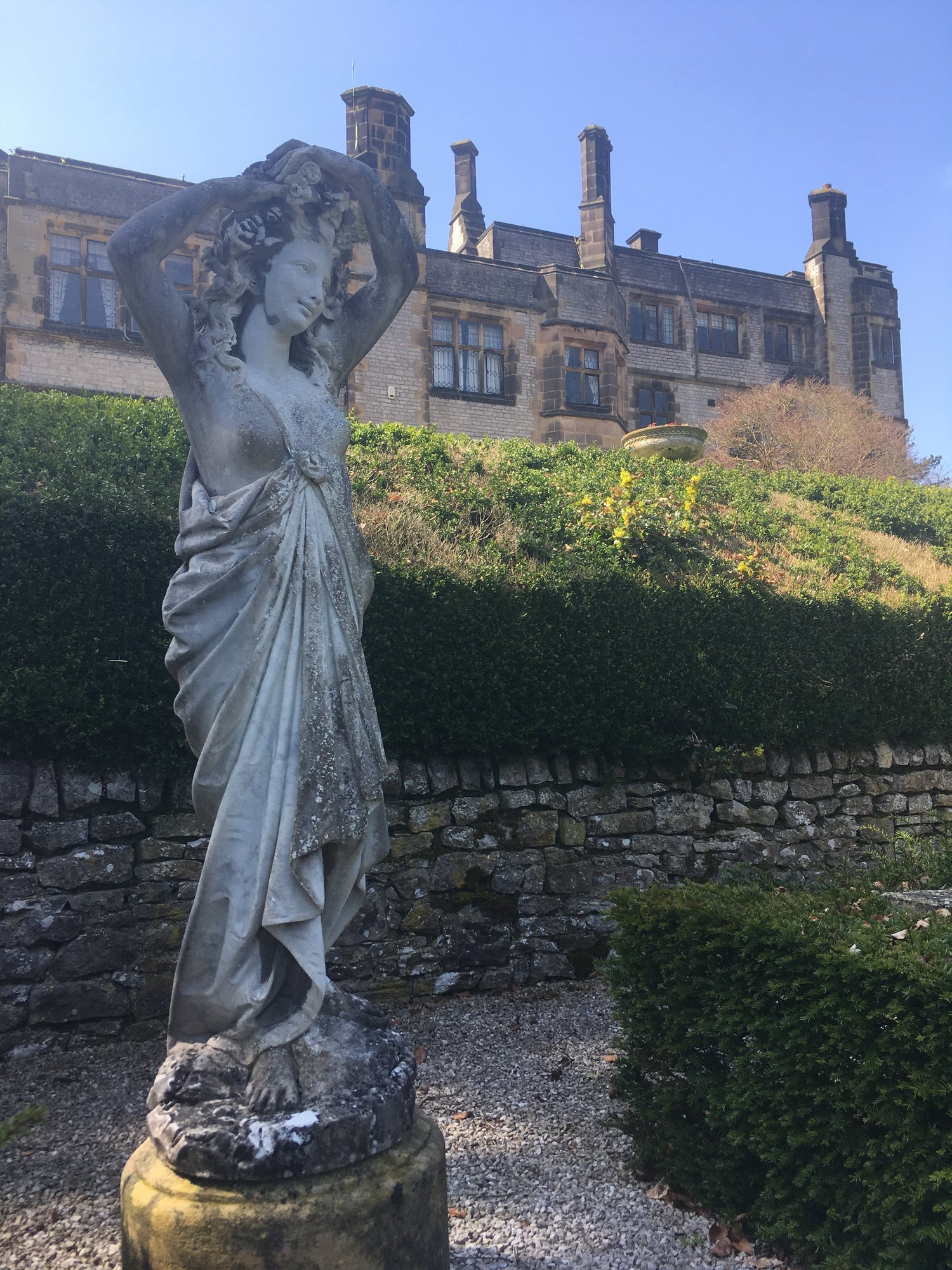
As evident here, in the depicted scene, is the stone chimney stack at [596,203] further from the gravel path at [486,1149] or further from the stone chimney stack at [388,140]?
the gravel path at [486,1149]

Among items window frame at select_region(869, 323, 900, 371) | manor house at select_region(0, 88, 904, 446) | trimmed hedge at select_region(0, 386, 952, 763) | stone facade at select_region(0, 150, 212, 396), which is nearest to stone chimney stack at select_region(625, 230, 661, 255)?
manor house at select_region(0, 88, 904, 446)

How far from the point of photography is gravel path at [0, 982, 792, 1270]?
135 inches

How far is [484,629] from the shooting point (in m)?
6.91

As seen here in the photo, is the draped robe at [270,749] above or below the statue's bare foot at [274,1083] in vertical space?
above

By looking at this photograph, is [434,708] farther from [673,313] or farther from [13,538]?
[673,313]

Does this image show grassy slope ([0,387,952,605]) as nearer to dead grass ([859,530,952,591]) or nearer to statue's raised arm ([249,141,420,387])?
dead grass ([859,530,952,591])

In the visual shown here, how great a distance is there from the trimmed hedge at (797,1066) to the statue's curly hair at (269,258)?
2755 millimetres

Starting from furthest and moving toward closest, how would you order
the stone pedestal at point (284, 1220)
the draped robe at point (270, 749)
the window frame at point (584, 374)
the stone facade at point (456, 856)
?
1. the window frame at point (584, 374)
2. the stone facade at point (456, 856)
3. the draped robe at point (270, 749)
4. the stone pedestal at point (284, 1220)

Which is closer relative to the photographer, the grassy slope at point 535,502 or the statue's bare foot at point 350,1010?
the statue's bare foot at point 350,1010

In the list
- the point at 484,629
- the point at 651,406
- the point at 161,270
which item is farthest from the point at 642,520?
the point at 651,406

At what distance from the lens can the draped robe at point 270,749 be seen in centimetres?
256

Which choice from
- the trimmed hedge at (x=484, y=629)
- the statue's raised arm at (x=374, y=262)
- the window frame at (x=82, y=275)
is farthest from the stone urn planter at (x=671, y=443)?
the statue's raised arm at (x=374, y=262)

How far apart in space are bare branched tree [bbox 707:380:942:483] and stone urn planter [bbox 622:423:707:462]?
466 cm

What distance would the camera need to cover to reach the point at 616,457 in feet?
45.2
